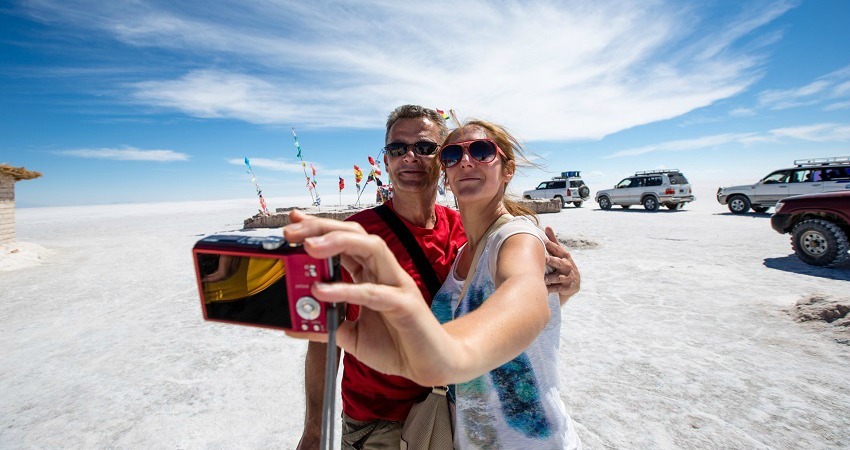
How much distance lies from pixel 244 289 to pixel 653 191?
77.4 ft

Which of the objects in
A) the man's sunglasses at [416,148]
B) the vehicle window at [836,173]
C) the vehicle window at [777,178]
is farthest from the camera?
the vehicle window at [777,178]

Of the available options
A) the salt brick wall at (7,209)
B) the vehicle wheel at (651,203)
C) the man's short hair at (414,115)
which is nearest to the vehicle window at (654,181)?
the vehicle wheel at (651,203)

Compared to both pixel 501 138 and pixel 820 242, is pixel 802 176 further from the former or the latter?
pixel 501 138

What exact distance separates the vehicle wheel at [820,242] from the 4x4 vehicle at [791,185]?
871 centimetres

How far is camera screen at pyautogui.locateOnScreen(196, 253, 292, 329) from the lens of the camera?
91 cm

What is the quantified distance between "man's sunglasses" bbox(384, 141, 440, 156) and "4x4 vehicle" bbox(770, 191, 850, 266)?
8.83m

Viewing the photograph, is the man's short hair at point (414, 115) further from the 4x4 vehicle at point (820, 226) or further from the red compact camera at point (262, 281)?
the 4x4 vehicle at point (820, 226)

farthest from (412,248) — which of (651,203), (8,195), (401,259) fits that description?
(651,203)

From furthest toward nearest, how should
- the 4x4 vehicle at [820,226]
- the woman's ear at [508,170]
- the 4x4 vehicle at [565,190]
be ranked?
the 4x4 vehicle at [565,190] < the 4x4 vehicle at [820,226] < the woman's ear at [508,170]

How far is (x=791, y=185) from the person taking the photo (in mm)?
14562

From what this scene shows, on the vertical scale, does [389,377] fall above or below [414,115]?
below

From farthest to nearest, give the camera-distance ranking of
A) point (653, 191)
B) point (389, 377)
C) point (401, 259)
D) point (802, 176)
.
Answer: point (653, 191) < point (802, 176) < point (401, 259) < point (389, 377)

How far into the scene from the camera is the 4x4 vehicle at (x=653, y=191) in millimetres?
19750

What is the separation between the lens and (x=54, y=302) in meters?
6.77
